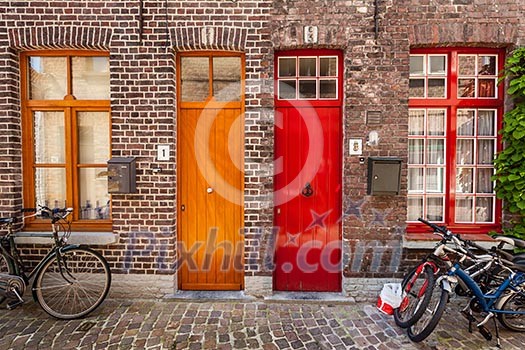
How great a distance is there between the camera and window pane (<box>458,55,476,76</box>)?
4.23m

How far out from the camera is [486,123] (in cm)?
430

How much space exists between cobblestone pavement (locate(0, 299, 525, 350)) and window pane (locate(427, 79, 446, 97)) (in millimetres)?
2849

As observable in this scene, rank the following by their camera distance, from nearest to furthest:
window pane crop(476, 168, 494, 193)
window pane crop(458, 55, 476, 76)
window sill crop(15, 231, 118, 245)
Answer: window sill crop(15, 231, 118, 245)
window pane crop(458, 55, 476, 76)
window pane crop(476, 168, 494, 193)

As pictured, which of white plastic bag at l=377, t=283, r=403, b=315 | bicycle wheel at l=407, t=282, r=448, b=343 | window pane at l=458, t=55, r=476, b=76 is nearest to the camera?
bicycle wheel at l=407, t=282, r=448, b=343

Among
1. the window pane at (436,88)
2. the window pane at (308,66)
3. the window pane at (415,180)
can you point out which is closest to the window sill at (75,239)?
the window pane at (308,66)

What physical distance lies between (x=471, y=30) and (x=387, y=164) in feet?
6.66

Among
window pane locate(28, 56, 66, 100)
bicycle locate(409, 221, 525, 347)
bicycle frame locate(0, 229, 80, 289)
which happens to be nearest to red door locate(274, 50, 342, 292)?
bicycle locate(409, 221, 525, 347)

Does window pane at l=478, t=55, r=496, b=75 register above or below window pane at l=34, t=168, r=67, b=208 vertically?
above

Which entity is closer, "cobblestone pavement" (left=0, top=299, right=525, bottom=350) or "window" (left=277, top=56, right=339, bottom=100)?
"cobblestone pavement" (left=0, top=299, right=525, bottom=350)

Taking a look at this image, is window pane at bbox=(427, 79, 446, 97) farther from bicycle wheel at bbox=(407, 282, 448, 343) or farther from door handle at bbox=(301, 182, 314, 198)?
bicycle wheel at bbox=(407, 282, 448, 343)

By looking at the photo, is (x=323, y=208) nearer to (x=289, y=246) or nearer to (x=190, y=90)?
(x=289, y=246)

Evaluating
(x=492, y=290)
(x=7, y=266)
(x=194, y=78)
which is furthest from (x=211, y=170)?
(x=492, y=290)

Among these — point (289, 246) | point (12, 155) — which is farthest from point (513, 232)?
point (12, 155)

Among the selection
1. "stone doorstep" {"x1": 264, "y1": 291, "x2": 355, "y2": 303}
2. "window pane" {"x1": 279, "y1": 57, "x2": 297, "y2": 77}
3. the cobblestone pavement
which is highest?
"window pane" {"x1": 279, "y1": 57, "x2": 297, "y2": 77}
